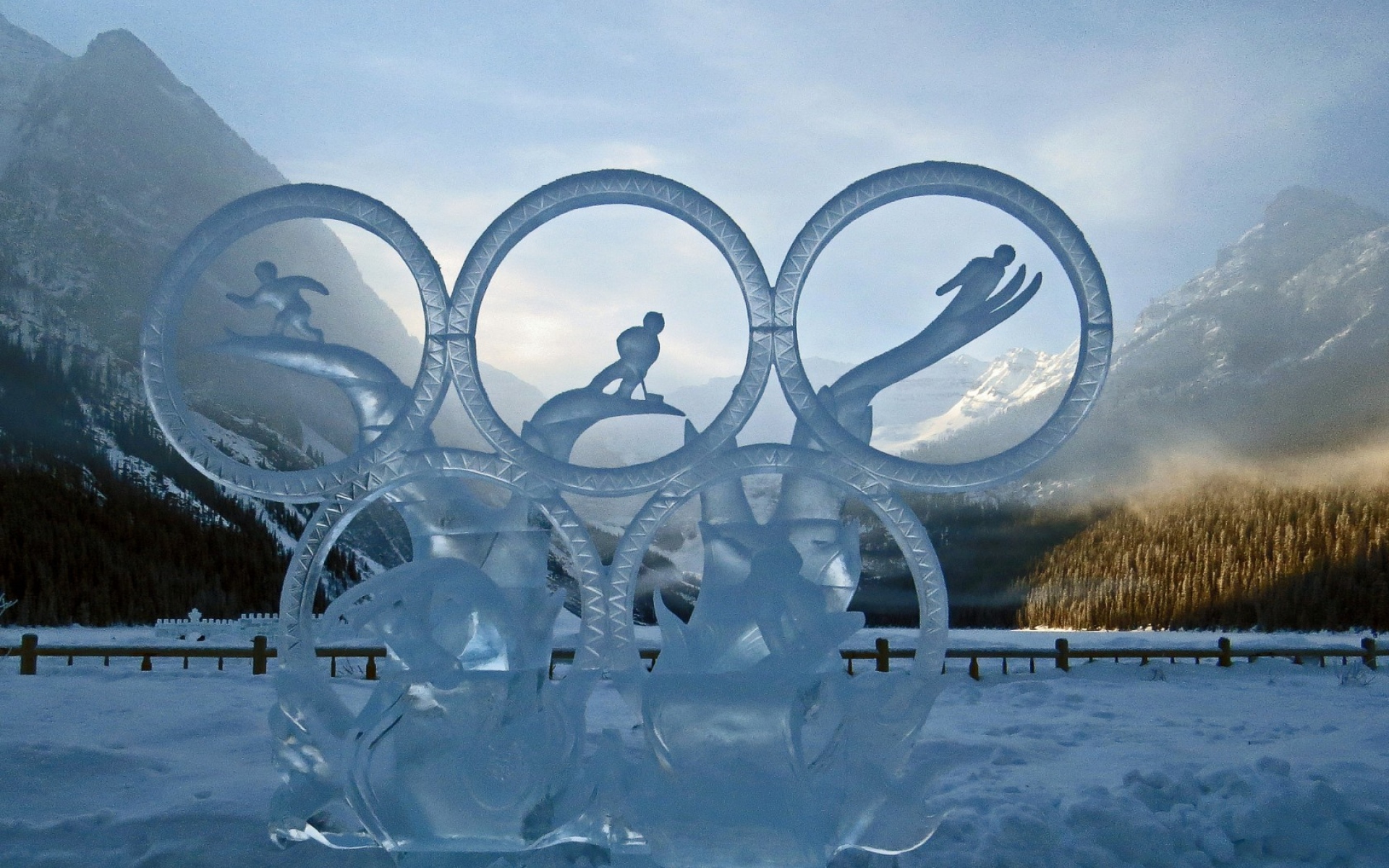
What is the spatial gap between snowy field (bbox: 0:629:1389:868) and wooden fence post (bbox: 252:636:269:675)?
60.3 inches

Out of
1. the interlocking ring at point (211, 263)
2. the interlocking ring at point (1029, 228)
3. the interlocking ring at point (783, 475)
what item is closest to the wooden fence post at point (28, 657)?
the interlocking ring at point (211, 263)

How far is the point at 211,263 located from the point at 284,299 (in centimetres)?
44

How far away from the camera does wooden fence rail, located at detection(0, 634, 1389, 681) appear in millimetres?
11547

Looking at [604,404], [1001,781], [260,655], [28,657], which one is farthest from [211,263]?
[28,657]

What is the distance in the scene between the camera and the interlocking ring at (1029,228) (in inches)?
202

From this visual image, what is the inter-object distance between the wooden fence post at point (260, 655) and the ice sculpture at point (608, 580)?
271 inches

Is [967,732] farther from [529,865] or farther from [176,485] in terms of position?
[176,485]

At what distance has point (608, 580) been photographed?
5.18 meters

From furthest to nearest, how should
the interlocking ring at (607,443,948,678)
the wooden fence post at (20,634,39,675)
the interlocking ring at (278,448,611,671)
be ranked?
the wooden fence post at (20,634,39,675) < the interlocking ring at (278,448,611,671) < the interlocking ring at (607,443,948,678)

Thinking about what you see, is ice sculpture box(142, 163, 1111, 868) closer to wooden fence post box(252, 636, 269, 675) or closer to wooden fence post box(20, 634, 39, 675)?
wooden fence post box(252, 636, 269, 675)

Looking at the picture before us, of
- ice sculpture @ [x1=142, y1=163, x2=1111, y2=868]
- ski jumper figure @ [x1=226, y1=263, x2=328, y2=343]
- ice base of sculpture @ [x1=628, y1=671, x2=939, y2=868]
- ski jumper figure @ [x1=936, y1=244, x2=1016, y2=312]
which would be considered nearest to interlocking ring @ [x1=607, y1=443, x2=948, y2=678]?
ice sculpture @ [x1=142, y1=163, x2=1111, y2=868]

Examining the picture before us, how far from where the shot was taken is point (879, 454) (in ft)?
17.0

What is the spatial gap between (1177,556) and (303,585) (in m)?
20.5

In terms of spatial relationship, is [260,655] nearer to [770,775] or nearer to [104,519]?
[770,775]
